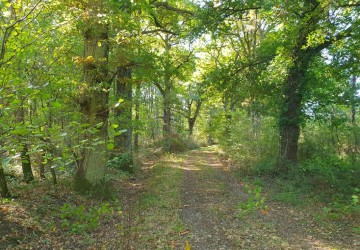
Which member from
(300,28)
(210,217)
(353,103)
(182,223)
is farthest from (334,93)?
(182,223)

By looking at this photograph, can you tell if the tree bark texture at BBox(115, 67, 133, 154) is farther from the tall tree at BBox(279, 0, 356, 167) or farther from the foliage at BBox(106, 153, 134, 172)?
the tall tree at BBox(279, 0, 356, 167)

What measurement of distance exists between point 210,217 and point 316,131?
9405 mm

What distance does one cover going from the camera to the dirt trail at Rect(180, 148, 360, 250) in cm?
595

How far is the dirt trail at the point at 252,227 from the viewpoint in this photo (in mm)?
5949

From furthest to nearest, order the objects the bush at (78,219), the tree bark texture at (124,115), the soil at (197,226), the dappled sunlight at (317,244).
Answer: the tree bark texture at (124,115)
the bush at (78,219)
the dappled sunlight at (317,244)
the soil at (197,226)

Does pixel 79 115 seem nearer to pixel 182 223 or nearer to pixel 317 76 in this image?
pixel 182 223

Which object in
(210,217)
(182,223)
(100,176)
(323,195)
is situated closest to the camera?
(182,223)

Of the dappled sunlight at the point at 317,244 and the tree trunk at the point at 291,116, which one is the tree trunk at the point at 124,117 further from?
the dappled sunlight at the point at 317,244

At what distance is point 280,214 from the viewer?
26.1 feet

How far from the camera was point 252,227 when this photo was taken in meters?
6.86

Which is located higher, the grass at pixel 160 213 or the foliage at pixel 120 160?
the foliage at pixel 120 160

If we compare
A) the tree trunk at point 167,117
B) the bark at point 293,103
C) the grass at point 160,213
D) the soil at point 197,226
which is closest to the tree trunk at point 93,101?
the soil at point 197,226

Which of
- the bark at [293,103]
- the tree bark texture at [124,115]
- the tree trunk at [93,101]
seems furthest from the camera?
the tree bark texture at [124,115]

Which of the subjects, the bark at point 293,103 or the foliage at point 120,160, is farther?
the bark at point 293,103
